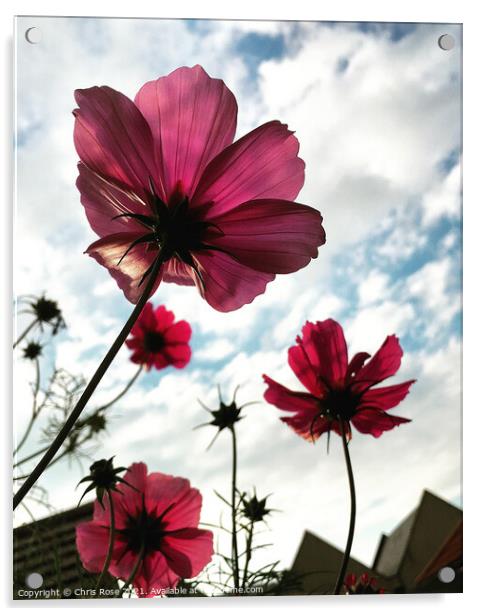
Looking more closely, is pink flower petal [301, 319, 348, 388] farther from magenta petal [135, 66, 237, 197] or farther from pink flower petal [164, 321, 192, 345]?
magenta petal [135, 66, 237, 197]

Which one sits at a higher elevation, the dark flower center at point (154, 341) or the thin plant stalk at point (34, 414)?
the dark flower center at point (154, 341)

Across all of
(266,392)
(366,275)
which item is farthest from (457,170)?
(266,392)

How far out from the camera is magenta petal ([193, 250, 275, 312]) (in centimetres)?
57

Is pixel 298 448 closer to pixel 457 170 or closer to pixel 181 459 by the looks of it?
pixel 181 459

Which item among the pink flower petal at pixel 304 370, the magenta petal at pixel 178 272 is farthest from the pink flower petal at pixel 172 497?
the magenta petal at pixel 178 272

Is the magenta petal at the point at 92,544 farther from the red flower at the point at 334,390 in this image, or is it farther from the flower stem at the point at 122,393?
the red flower at the point at 334,390

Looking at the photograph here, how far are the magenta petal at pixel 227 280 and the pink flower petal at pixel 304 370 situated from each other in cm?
Result: 25

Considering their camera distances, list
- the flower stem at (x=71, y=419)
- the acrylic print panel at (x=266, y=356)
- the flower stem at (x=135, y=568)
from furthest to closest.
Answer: the acrylic print panel at (x=266, y=356) < the flower stem at (x=135, y=568) < the flower stem at (x=71, y=419)

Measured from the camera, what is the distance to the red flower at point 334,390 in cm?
83

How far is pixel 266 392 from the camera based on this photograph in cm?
96

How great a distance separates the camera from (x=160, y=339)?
0.95 meters

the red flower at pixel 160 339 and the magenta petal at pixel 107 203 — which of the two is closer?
the magenta petal at pixel 107 203

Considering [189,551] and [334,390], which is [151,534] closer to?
[189,551]

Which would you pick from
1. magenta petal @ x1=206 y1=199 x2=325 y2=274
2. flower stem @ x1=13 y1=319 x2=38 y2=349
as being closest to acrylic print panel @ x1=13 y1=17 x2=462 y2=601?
flower stem @ x1=13 y1=319 x2=38 y2=349
